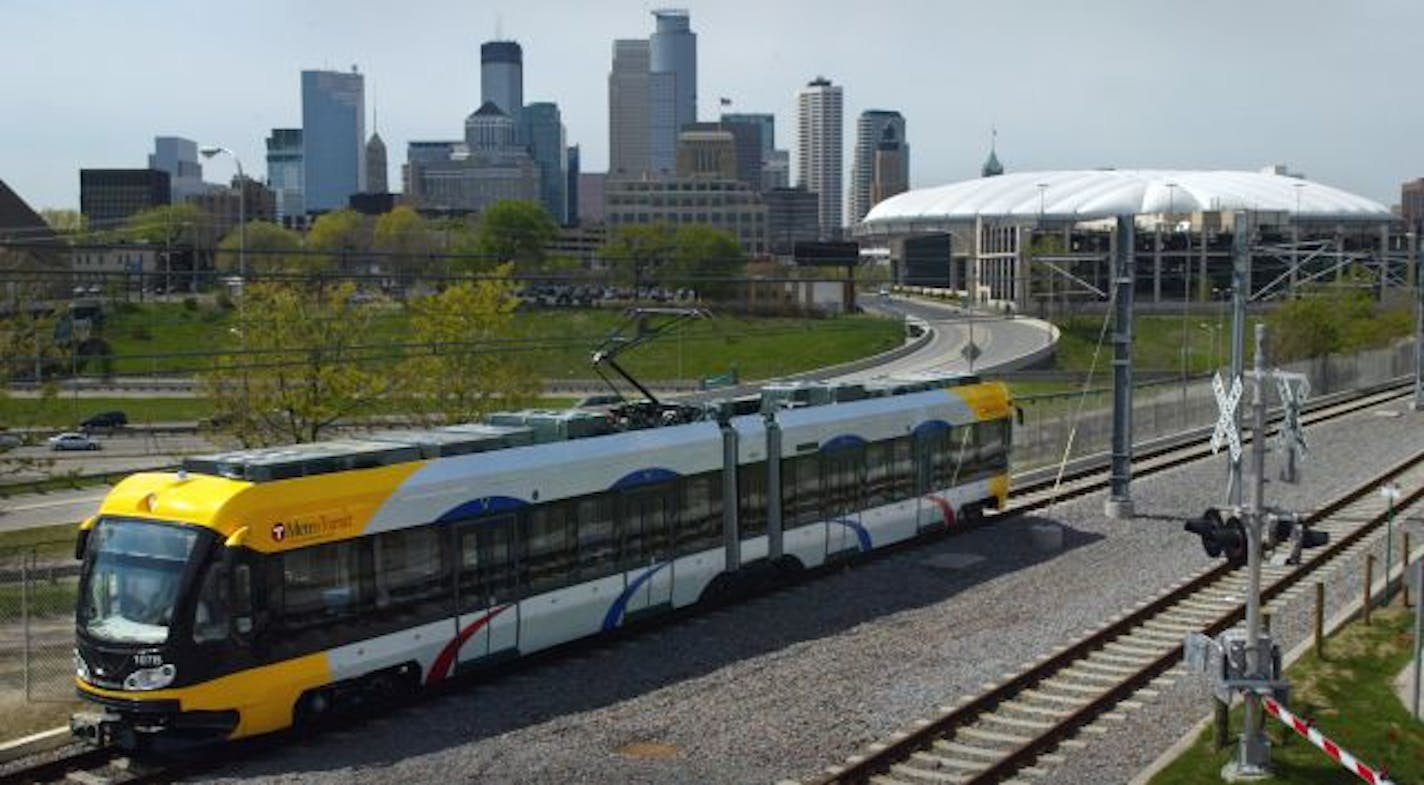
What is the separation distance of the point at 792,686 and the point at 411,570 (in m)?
4.59

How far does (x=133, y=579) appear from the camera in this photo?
624 inches

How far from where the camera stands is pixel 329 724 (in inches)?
669

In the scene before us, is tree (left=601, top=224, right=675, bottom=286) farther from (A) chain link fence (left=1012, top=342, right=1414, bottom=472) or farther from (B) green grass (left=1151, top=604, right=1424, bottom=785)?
(B) green grass (left=1151, top=604, right=1424, bottom=785)

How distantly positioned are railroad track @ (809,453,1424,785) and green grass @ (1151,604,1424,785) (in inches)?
52.7

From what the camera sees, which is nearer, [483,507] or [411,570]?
[411,570]

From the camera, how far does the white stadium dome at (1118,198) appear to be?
427ft

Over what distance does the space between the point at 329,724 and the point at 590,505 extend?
460 cm

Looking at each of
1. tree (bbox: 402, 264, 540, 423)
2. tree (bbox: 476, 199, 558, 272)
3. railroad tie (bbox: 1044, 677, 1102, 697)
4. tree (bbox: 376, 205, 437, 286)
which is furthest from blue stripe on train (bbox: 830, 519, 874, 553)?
tree (bbox: 376, 205, 437, 286)

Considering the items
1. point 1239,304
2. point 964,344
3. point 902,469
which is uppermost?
point 1239,304

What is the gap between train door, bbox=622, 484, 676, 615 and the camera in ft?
68.3

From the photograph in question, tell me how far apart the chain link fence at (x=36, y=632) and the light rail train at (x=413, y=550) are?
70.0 inches

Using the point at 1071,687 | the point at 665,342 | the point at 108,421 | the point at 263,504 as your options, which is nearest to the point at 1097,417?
the point at 1071,687

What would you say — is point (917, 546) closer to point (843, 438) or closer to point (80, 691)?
point (843, 438)

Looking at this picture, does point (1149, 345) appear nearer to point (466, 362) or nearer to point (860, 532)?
point (466, 362)
